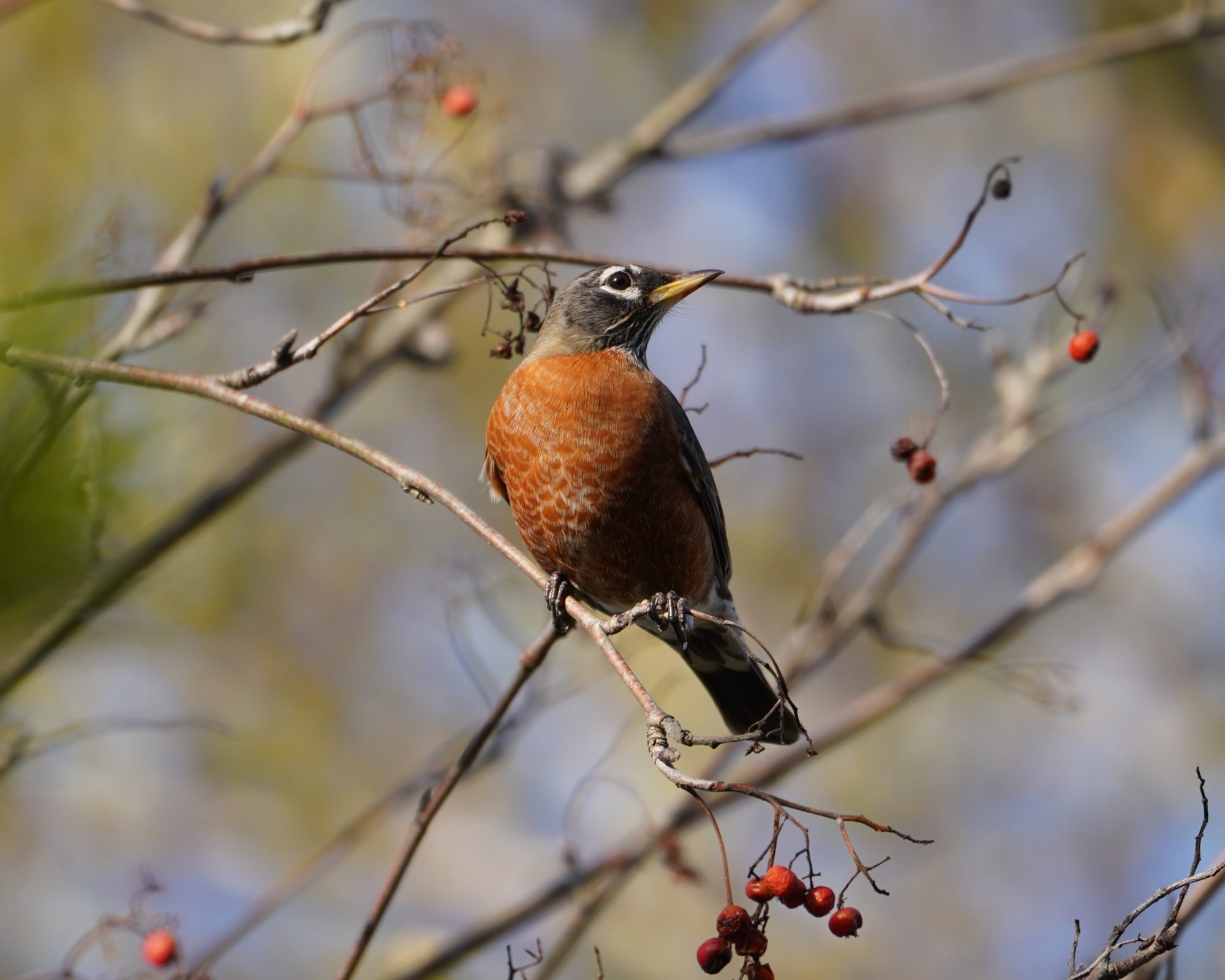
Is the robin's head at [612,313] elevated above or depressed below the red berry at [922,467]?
above

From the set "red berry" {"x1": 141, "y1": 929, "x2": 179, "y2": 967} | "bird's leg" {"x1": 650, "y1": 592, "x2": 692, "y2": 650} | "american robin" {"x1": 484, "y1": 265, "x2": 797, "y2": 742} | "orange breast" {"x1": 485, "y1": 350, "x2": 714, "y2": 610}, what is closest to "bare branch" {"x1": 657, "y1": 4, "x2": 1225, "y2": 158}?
"american robin" {"x1": 484, "y1": 265, "x2": 797, "y2": 742}

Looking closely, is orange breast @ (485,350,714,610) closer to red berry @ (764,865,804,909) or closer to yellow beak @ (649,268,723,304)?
yellow beak @ (649,268,723,304)

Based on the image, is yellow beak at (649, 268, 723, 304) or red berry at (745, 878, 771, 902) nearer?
red berry at (745, 878, 771, 902)

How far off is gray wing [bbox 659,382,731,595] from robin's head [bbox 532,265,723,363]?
43cm

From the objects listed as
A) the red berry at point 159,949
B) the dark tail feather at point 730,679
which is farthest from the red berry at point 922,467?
the red berry at point 159,949

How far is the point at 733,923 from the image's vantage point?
242 centimetres

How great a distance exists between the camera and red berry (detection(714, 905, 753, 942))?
94.3 inches

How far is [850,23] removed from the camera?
12.5 metres

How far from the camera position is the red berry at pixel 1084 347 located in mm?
4051

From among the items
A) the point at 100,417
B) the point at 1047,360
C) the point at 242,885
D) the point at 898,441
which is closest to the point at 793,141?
the point at 1047,360

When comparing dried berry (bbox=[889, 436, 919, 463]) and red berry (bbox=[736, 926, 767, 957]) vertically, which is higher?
dried berry (bbox=[889, 436, 919, 463])

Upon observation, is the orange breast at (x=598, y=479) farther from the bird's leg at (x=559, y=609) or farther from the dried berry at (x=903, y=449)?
the dried berry at (x=903, y=449)

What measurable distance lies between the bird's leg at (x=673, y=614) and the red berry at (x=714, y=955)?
0.98m

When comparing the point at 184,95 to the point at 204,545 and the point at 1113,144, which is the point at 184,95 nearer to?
the point at 204,545
